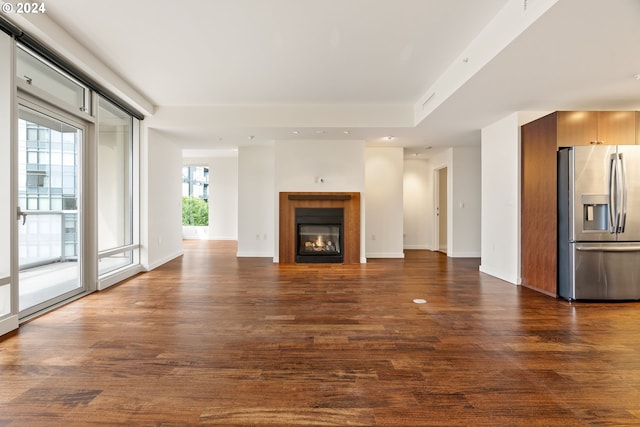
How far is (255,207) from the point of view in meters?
6.93

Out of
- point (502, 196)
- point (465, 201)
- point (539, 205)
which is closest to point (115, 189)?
point (502, 196)

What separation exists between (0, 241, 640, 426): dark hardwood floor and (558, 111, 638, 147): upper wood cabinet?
197cm

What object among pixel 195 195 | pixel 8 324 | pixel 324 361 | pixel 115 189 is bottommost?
pixel 324 361

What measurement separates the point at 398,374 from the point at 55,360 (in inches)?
90.4

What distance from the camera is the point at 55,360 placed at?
210 centimetres

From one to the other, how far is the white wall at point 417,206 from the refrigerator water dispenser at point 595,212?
172 inches

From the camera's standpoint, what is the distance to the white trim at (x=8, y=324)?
2.49m

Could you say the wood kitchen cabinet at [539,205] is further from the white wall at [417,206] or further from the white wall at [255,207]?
the white wall at [255,207]

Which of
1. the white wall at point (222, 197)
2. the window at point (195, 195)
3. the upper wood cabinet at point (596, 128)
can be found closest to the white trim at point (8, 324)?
the upper wood cabinet at point (596, 128)

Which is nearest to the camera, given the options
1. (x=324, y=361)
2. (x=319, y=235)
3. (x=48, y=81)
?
(x=324, y=361)

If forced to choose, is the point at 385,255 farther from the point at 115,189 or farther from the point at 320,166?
the point at 115,189

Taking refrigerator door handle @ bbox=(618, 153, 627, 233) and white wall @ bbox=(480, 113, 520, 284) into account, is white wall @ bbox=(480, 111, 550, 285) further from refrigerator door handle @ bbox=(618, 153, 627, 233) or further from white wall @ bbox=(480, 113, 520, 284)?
refrigerator door handle @ bbox=(618, 153, 627, 233)

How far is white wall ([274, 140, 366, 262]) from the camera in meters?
6.17

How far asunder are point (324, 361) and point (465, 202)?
5.94 metres
